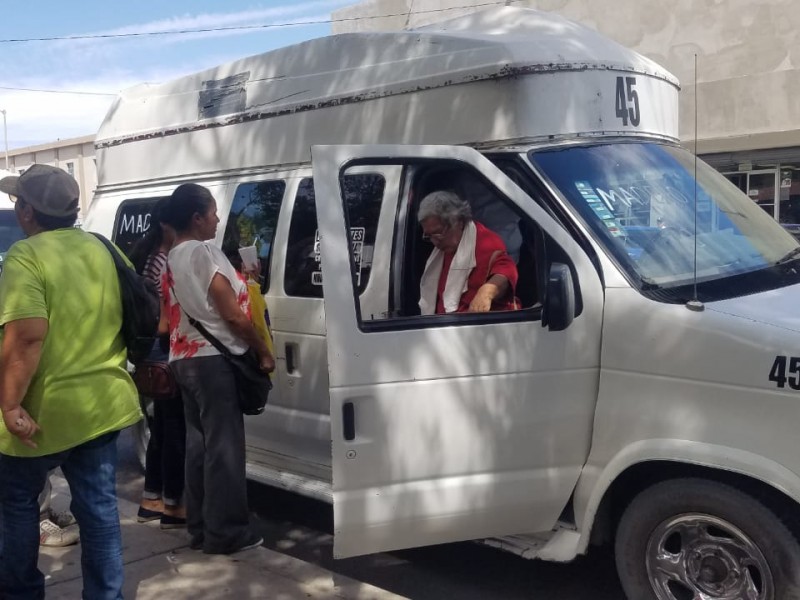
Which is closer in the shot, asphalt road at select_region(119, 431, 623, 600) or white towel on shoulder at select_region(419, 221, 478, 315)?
white towel on shoulder at select_region(419, 221, 478, 315)

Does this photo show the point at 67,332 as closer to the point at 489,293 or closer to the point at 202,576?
A: the point at 202,576

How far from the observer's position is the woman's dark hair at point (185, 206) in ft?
13.8

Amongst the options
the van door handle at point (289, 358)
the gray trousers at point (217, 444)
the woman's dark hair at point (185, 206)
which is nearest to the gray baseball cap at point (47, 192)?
the woman's dark hair at point (185, 206)

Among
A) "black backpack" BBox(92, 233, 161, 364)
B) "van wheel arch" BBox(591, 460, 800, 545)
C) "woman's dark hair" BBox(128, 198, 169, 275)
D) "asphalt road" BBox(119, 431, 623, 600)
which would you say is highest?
"woman's dark hair" BBox(128, 198, 169, 275)

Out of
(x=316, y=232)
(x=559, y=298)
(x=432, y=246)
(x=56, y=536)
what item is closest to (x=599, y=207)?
(x=559, y=298)

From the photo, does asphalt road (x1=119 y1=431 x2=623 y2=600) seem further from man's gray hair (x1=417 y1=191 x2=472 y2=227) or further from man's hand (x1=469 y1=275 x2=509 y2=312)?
man's gray hair (x1=417 y1=191 x2=472 y2=227)

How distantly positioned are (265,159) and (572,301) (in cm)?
245

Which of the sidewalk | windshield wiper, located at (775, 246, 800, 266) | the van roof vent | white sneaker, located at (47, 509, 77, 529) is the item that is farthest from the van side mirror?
white sneaker, located at (47, 509, 77, 529)

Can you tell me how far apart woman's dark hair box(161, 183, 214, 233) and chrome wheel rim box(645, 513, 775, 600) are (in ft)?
8.43

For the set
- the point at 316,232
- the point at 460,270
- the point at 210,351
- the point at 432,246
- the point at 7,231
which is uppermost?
the point at 7,231

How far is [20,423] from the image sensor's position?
3.03 meters

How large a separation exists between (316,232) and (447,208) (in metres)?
1.09

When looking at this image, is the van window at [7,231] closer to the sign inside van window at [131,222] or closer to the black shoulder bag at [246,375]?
the sign inside van window at [131,222]

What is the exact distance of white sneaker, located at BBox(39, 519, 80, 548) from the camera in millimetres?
4504
